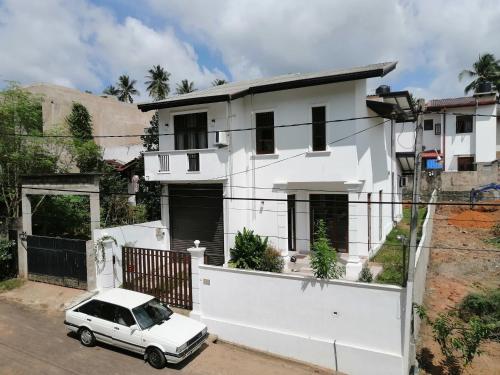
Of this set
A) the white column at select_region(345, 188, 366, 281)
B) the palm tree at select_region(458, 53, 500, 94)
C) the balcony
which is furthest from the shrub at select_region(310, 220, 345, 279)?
the palm tree at select_region(458, 53, 500, 94)

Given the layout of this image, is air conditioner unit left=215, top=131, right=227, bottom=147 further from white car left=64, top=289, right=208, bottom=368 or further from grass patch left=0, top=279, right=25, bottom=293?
grass patch left=0, top=279, right=25, bottom=293

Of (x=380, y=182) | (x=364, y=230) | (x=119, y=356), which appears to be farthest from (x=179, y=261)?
(x=380, y=182)

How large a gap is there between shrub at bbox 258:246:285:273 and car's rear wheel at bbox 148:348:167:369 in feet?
15.5

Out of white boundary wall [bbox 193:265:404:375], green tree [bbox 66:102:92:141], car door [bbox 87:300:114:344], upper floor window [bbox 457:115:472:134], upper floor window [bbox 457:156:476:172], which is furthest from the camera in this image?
upper floor window [bbox 457:156:476:172]

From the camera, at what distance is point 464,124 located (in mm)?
32531

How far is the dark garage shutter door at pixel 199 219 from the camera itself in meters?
15.2

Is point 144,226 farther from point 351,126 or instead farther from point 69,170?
point 351,126

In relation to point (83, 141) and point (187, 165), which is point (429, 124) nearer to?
point (187, 165)

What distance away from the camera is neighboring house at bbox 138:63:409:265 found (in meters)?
13.1

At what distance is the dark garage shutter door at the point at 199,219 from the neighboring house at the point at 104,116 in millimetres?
11442

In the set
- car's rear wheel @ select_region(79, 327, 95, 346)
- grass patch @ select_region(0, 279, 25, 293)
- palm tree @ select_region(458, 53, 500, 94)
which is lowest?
car's rear wheel @ select_region(79, 327, 95, 346)

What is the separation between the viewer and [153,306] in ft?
32.2

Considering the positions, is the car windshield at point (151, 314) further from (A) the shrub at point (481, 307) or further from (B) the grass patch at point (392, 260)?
(A) the shrub at point (481, 307)

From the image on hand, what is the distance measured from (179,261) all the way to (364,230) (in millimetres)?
6922
